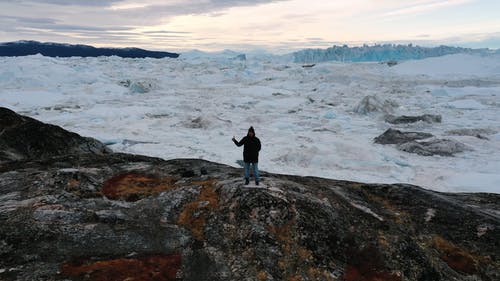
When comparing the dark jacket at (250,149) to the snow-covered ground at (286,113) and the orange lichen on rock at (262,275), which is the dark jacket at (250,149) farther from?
the snow-covered ground at (286,113)

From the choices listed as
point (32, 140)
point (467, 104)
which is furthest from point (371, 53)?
point (32, 140)

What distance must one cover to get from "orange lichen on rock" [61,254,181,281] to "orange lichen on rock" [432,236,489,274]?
19.8 feet

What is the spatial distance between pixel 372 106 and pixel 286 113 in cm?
1022

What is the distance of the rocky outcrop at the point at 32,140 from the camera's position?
18.5m

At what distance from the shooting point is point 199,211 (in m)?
10.2

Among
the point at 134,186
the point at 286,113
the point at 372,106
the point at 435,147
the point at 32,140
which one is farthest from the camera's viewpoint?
the point at 286,113

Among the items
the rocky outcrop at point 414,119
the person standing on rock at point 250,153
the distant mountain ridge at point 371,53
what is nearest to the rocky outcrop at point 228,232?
the person standing on rock at point 250,153

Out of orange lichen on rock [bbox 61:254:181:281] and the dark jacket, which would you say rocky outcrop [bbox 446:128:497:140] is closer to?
the dark jacket

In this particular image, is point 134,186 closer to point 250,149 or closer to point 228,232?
point 250,149

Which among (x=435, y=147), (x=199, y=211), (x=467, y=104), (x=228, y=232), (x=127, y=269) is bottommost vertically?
(x=467, y=104)

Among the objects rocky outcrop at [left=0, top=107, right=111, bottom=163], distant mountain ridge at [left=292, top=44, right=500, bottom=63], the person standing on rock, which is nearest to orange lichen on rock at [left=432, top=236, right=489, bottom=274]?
the person standing on rock

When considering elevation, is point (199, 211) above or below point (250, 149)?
below

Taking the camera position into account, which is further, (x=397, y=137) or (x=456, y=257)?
(x=397, y=137)

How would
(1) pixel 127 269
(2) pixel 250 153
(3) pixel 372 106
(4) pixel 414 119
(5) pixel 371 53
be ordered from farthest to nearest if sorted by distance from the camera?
(5) pixel 371 53 → (3) pixel 372 106 → (4) pixel 414 119 → (2) pixel 250 153 → (1) pixel 127 269
